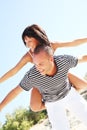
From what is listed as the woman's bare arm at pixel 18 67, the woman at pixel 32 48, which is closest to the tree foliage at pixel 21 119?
the woman at pixel 32 48

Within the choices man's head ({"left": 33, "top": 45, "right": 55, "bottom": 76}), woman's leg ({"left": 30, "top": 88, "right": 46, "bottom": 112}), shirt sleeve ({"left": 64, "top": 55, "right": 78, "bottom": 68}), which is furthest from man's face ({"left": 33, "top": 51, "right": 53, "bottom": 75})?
woman's leg ({"left": 30, "top": 88, "right": 46, "bottom": 112})

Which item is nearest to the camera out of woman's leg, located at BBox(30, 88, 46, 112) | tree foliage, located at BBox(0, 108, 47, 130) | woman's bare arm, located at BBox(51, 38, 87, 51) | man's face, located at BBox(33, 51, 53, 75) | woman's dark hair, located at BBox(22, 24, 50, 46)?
man's face, located at BBox(33, 51, 53, 75)

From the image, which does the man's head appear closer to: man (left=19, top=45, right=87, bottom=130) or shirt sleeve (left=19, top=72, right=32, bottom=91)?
man (left=19, top=45, right=87, bottom=130)

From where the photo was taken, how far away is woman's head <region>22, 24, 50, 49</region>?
154 inches

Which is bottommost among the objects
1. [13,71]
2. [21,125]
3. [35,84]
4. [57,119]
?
[21,125]

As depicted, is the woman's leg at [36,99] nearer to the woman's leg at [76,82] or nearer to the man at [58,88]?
the man at [58,88]

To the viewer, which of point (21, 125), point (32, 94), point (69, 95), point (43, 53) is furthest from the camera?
point (21, 125)

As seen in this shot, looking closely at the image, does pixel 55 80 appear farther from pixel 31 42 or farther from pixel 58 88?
pixel 31 42

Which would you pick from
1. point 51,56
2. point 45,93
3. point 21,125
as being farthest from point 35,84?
point 21,125

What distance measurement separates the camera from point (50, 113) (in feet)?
13.1

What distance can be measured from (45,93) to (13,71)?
48cm

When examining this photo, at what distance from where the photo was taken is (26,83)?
4020 mm

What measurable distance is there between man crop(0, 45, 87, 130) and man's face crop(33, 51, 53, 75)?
27mm

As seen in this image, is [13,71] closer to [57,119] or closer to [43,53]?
[43,53]
